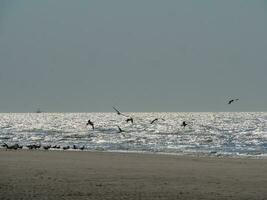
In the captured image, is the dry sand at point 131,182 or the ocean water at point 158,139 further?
the ocean water at point 158,139

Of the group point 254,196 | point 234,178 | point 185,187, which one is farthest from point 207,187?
point 234,178

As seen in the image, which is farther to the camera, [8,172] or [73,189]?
[8,172]

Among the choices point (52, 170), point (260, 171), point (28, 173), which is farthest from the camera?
point (260, 171)

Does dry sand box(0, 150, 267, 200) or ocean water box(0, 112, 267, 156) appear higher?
ocean water box(0, 112, 267, 156)

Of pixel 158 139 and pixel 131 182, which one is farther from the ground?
pixel 158 139

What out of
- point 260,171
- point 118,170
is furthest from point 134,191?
point 260,171

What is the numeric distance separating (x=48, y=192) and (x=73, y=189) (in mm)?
1236

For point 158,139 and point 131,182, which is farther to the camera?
point 158,139

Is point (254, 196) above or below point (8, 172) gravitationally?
below

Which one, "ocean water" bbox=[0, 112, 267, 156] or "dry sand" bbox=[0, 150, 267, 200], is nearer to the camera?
"dry sand" bbox=[0, 150, 267, 200]

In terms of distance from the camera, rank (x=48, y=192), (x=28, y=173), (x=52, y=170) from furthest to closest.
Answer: (x=52, y=170) → (x=28, y=173) → (x=48, y=192)

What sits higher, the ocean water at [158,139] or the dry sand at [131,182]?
the ocean water at [158,139]

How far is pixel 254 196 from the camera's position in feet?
61.4

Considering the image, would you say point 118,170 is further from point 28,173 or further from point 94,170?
point 28,173
